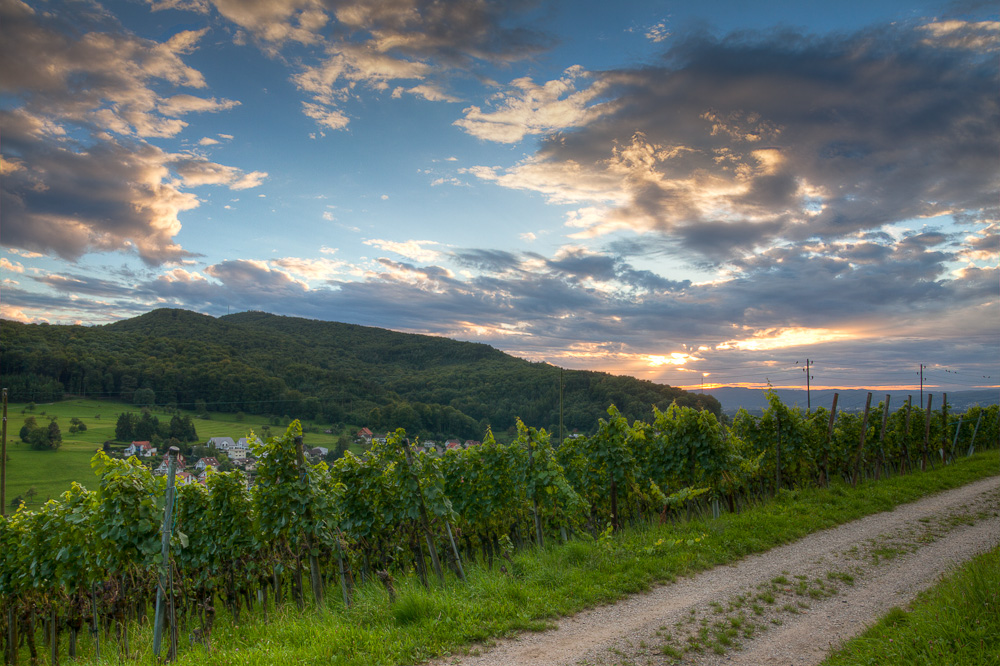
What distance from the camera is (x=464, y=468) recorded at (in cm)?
993

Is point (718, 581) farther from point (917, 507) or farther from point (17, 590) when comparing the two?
point (17, 590)

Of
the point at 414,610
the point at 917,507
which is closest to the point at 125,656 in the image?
the point at 414,610

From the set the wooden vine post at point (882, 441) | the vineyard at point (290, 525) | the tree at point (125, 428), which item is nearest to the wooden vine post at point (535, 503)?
the vineyard at point (290, 525)

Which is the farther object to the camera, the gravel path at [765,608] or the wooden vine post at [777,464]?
the wooden vine post at [777,464]

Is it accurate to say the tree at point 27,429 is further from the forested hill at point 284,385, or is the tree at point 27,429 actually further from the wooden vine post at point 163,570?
the wooden vine post at point 163,570

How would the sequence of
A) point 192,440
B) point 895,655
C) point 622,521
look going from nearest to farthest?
1. point 895,655
2. point 622,521
3. point 192,440

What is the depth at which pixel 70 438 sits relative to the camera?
3738cm

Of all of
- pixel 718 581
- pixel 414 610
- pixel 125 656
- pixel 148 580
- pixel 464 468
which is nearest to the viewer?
pixel 414 610

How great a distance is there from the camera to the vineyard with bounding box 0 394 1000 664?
703cm

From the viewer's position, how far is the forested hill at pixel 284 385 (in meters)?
40.7

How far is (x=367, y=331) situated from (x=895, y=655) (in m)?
94.5

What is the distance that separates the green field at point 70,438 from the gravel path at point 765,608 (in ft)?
88.9

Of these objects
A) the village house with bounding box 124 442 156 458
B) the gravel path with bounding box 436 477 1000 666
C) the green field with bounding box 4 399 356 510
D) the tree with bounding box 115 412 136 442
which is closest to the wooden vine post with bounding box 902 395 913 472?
the gravel path with bounding box 436 477 1000 666

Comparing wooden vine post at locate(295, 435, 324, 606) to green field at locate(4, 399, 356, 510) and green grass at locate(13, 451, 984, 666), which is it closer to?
green grass at locate(13, 451, 984, 666)
